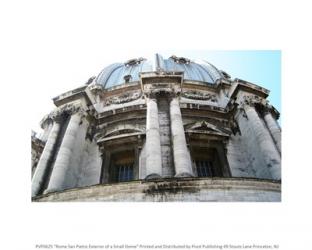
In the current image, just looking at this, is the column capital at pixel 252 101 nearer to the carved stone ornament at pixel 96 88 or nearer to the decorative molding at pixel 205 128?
the decorative molding at pixel 205 128

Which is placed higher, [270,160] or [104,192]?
[270,160]

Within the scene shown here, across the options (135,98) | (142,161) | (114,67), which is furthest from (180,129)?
(114,67)

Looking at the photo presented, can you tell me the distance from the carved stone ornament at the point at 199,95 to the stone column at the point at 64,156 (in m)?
7.75

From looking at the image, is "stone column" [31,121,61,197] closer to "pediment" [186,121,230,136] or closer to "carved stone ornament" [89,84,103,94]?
"carved stone ornament" [89,84,103,94]

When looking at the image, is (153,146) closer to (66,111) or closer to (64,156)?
(64,156)

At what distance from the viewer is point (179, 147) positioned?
12.6 meters

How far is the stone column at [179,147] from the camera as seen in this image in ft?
38.2

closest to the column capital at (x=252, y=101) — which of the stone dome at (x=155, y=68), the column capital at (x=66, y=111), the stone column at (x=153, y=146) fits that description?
the stone column at (x=153, y=146)

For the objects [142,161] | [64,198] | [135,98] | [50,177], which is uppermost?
[135,98]

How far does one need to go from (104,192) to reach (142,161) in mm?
4487

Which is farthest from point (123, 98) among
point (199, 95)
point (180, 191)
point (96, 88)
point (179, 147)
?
point (180, 191)

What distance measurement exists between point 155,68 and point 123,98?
4.49 meters

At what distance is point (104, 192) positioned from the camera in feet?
34.2
